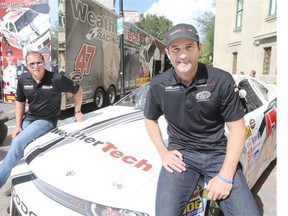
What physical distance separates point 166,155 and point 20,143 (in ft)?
5.83

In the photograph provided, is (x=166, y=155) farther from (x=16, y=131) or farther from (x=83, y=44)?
(x=83, y=44)

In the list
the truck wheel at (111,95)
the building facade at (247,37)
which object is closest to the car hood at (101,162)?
the truck wheel at (111,95)

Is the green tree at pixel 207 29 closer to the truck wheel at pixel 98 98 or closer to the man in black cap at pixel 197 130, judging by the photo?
the truck wheel at pixel 98 98

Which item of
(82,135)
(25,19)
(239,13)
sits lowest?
(82,135)

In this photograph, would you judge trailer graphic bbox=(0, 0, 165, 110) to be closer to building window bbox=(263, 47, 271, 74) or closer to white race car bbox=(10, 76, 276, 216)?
white race car bbox=(10, 76, 276, 216)

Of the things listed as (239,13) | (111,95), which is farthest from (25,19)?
(239,13)

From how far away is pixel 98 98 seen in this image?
9492 millimetres

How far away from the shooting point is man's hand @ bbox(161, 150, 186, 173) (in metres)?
1.94

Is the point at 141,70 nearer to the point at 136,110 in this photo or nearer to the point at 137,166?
the point at 136,110

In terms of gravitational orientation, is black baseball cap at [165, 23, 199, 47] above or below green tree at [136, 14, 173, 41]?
below

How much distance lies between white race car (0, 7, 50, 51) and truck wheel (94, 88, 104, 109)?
2.46 m

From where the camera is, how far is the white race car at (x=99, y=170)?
193cm

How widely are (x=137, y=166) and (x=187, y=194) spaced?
1.41 feet

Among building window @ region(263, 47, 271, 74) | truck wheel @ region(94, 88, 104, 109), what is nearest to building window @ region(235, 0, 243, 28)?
building window @ region(263, 47, 271, 74)
